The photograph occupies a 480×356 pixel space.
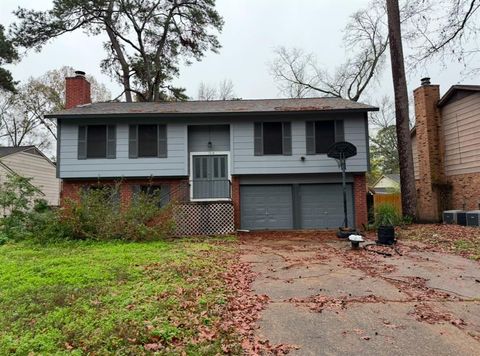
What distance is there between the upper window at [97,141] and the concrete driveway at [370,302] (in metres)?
9.08

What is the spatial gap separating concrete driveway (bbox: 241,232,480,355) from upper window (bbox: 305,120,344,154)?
686 cm

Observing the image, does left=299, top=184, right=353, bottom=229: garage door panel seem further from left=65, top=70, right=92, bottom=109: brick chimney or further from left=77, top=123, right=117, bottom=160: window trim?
left=65, top=70, right=92, bottom=109: brick chimney

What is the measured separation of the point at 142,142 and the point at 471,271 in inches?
472

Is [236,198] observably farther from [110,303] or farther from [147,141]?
[110,303]

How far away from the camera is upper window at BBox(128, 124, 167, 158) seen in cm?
1438

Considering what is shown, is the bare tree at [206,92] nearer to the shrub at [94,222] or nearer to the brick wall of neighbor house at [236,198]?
the brick wall of neighbor house at [236,198]

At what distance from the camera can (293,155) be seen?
47.3 ft

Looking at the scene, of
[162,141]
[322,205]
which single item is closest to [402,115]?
[322,205]

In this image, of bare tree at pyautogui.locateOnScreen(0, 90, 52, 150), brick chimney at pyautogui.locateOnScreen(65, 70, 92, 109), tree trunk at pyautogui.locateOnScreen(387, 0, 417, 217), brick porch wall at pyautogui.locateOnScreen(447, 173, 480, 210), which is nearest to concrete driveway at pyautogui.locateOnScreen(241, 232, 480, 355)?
tree trunk at pyautogui.locateOnScreen(387, 0, 417, 217)

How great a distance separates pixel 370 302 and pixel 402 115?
11086 millimetres

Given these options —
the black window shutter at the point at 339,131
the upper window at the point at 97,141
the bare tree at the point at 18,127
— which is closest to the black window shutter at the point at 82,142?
the upper window at the point at 97,141

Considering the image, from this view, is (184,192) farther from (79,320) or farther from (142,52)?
(142,52)

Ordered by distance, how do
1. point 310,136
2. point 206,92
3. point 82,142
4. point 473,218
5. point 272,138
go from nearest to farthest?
1. point 473,218
2. point 82,142
3. point 310,136
4. point 272,138
5. point 206,92

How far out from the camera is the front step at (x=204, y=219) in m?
12.9
